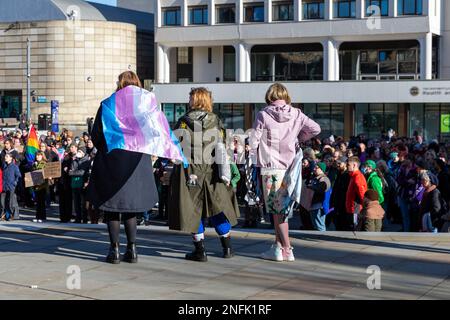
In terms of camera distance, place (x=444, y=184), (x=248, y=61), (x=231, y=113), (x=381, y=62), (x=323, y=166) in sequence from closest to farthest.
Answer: (x=444, y=184), (x=323, y=166), (x=381, y=62), (x=231, y=113), (x=248, y=61)

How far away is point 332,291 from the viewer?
7012mm

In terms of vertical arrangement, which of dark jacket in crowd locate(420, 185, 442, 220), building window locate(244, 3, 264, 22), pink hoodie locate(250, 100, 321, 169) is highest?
building window locate(244, 3, 264, 22)

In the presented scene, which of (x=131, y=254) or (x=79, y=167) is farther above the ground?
(x=79, y=167)

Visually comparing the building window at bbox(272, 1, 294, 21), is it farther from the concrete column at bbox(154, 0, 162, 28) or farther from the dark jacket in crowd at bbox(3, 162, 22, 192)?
the dark jacket in crowd at bbox(3, 162, 22, 192)

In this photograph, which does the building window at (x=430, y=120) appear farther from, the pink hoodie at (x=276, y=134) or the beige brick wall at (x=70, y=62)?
the pink hoodie at (x=276, y=134)

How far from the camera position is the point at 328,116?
53.1 m

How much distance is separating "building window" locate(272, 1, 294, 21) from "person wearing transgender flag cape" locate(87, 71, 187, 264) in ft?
160

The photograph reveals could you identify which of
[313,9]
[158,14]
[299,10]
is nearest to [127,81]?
[313,9]

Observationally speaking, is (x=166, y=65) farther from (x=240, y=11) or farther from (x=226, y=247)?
(x=226, y=247)

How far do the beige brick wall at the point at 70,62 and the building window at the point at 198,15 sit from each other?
866cm

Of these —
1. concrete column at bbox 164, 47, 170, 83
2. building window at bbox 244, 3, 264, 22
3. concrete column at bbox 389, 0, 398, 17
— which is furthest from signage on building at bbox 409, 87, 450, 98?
concrete column at bbox 164, 47, 170, 83

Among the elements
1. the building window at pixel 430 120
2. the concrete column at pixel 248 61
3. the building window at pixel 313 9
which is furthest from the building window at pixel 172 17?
the building window at pixel 430 120

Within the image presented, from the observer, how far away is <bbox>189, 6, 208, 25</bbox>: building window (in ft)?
193

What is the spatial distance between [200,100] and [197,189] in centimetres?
92
